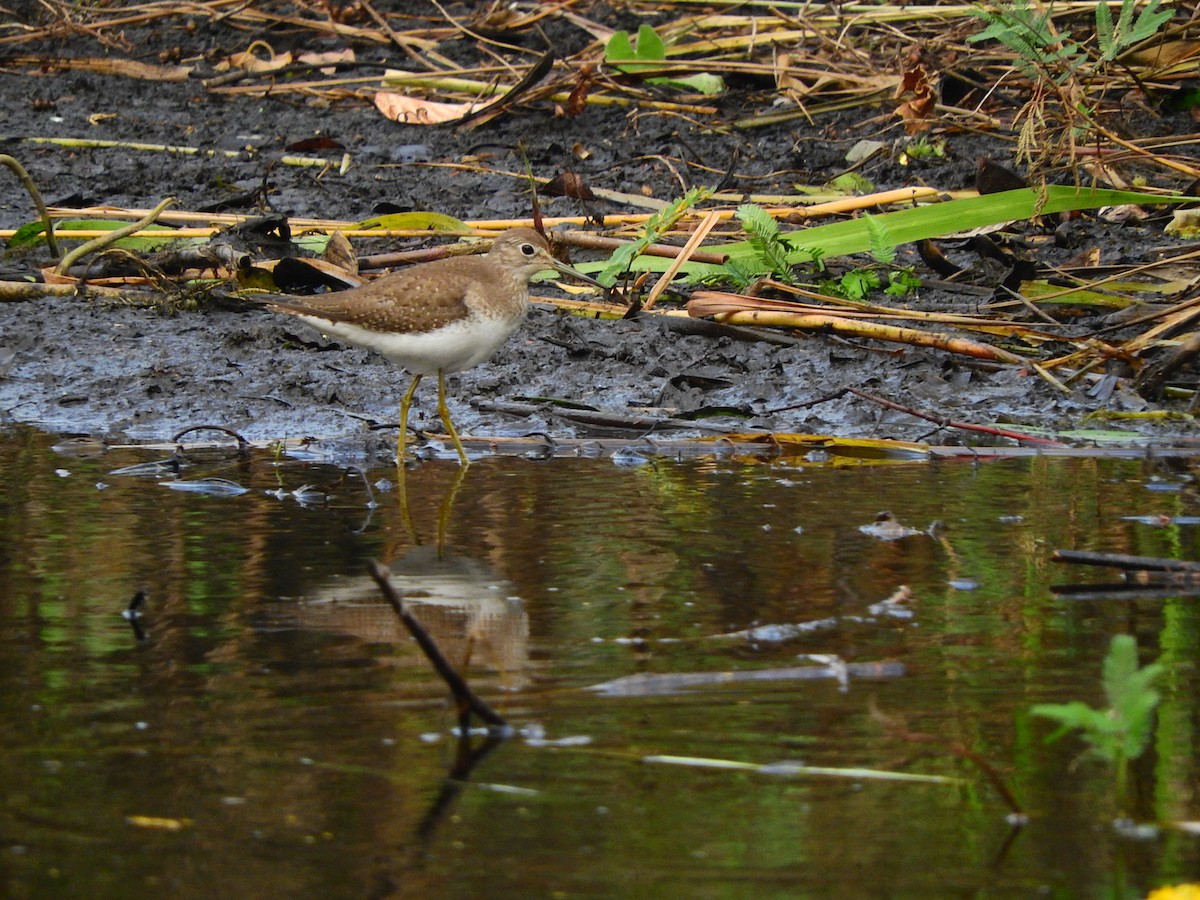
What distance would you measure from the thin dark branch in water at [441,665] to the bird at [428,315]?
9.71 feet

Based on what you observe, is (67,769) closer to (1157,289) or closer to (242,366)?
(242,366)

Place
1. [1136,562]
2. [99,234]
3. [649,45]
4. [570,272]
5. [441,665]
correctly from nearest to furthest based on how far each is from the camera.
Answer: [441,665] < [1136,562] < [570,272] < [99,234] < [649,45]

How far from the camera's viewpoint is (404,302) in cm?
585

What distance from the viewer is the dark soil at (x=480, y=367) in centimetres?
656

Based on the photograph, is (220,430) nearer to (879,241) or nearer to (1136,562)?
(879,241)

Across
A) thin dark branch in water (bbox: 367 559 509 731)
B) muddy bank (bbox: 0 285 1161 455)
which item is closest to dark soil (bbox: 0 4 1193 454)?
muddy bank (bbox: 0 285 1161 455)

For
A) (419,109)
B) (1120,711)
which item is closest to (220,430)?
(1120,711)

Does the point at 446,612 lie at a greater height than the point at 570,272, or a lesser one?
lesser

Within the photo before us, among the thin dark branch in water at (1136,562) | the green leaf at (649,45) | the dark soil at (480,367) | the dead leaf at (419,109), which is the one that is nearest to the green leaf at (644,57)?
the green leaf at (649,45)

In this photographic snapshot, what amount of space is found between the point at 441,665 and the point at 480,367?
4.62m

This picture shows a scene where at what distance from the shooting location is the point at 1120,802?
263 cm

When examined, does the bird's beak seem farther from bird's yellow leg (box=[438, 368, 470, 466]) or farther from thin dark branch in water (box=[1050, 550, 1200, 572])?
thin dark branch in water (box=[1050, 550, 1200, 572])

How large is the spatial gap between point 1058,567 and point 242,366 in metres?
4.17

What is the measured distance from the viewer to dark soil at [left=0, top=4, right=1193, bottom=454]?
6.56m
